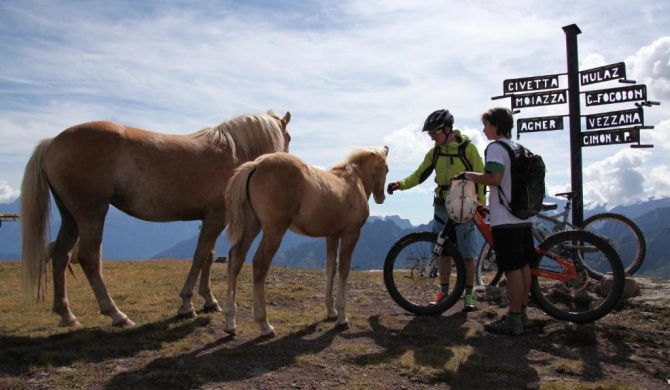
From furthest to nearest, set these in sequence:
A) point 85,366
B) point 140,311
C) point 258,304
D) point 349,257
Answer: point 140,311, point 349,257, point 258,304, point 85,366

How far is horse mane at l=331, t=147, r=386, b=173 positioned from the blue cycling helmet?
2.73ft

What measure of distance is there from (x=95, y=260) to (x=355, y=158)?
3892mm

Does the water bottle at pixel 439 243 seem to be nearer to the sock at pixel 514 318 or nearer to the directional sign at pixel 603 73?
the sock at pixel 514 318

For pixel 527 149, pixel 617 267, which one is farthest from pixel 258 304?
pixel 617 267

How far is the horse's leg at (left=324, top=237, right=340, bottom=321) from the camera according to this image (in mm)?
7355

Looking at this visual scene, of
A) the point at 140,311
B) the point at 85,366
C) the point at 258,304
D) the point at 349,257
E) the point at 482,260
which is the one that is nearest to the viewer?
the point at 85,366

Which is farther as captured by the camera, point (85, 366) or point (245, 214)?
point (245, 214)

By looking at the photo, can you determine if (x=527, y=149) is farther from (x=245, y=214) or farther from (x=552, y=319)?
(x=245, y=214)

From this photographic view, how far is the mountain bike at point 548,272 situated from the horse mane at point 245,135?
2597 mm

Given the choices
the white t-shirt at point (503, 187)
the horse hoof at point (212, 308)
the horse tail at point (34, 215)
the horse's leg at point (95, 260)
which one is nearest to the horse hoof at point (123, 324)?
the horse's leg at point (95, 260)

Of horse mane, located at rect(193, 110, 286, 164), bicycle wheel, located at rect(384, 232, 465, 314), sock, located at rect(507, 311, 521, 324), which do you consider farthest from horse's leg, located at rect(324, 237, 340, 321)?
sock, located at rect(507, 311, 521, 324)

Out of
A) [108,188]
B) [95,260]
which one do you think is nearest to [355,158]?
[108,188]

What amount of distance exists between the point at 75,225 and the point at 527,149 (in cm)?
624

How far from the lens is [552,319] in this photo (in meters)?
7.34
